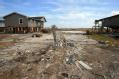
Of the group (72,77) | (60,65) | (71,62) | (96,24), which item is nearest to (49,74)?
(72,77)

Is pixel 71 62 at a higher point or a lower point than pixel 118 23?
lower

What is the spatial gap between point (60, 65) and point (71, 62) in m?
1.08

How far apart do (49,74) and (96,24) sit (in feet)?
184

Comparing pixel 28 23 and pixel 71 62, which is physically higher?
pixel 28 23

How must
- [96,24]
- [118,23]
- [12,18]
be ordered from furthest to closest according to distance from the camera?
[96,24] < [12,18] < [118,23]

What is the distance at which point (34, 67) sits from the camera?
11.1m

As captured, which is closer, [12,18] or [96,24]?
[12,18]

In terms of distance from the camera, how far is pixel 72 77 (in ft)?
29.7

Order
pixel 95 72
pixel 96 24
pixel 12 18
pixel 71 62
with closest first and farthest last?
pixel 95 72, pixel 71 62, pixel 12 18, pixel 96 24

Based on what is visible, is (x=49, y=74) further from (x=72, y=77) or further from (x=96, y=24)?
(x=96, y=24)

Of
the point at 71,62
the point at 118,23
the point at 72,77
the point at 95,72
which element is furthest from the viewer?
the point at 118,23

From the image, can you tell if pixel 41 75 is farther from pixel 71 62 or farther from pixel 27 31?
pixel 27 31

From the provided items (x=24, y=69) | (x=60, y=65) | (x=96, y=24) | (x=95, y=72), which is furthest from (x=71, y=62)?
(x=96, y=24)

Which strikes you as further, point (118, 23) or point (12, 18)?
point (12, 18)
